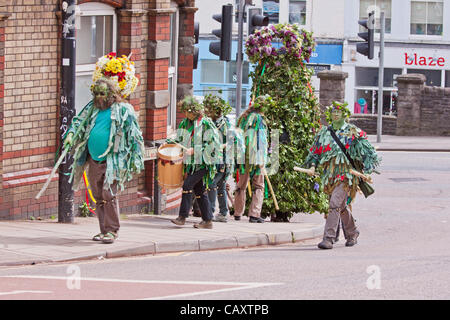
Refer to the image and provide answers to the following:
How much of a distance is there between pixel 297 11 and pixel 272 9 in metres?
1.09

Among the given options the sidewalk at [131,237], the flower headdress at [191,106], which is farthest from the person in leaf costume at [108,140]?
the flower headdress at [191,106]

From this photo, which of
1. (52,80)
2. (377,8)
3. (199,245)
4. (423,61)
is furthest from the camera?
(377,8)

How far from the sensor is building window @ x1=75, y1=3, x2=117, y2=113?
49.0 ft

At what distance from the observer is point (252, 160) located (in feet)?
49.9

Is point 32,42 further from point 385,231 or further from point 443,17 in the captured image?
point 443,17

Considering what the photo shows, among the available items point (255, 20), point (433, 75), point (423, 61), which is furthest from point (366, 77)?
point (255, 20)

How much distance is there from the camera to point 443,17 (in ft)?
148

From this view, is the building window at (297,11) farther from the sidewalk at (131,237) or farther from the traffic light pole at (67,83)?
the traffic light pole at (67,83)

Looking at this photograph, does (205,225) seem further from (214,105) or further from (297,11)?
(297,11)

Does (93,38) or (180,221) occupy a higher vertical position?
(93,38)

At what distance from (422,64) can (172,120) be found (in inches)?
1156

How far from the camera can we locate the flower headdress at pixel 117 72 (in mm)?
12250

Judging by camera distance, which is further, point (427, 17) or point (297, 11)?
point (297, 11)
